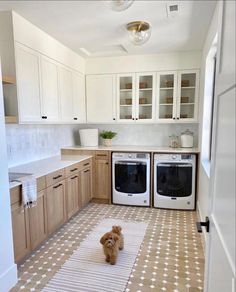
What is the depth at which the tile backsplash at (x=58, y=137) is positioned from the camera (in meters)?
2.83

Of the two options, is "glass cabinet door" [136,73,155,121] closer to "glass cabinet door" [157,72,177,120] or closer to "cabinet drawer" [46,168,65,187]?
"glass cabinet door" [157,72,177,120]

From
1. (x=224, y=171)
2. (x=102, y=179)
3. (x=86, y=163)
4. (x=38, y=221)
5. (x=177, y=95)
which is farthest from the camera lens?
(x=102, y=179)

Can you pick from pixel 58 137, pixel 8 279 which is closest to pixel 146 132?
pixel 58 137

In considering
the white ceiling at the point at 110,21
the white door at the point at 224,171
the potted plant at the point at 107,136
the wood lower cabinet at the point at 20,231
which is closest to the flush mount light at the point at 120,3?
the white ceiling at the point at 110,21

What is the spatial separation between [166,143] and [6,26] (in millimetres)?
3027

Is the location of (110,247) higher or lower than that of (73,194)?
lower

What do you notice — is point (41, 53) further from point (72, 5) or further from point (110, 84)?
A: point (110, 84)

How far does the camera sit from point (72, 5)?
213 cm

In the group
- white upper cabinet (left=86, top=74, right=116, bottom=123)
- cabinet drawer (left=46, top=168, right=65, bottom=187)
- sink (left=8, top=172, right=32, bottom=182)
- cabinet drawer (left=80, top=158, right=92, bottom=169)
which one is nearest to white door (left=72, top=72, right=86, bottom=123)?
white upper cabinet (left=86, top=74, right=116, bottom=123)

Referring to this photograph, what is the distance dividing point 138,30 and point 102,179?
2.34 metres

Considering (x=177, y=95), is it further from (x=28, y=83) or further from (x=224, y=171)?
(x=224, y=171)

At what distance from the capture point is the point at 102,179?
12.6 feet

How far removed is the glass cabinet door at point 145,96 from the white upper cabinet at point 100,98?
17.9 inches

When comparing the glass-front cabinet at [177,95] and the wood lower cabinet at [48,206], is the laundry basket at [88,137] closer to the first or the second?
the wood lower cabinet at [48,206]
